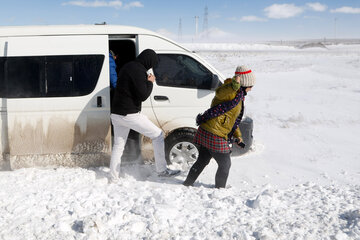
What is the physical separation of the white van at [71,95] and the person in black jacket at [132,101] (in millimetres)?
494

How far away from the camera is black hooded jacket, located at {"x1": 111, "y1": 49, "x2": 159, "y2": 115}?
445 cm

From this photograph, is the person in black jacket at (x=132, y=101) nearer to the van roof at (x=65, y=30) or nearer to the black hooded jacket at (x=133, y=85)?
the black hooded jacket at (x=133, y=85)

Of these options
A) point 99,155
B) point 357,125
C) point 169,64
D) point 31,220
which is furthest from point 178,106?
point 357,125

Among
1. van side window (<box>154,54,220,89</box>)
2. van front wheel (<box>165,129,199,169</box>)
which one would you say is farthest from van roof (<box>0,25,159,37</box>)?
van front wheel (<box>165,129,199,169</box>)

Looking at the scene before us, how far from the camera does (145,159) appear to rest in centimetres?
553

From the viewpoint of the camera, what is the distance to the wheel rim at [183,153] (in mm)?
5438

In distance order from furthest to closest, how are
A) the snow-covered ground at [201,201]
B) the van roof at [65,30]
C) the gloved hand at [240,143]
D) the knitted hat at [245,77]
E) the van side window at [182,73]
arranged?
the van side window at [182,73], the van roof at [65,30], the gloved hand at [240,143], the knitted hat at [245,77], the snow-covered ground at [201,201]

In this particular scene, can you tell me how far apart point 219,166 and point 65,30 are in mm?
2996

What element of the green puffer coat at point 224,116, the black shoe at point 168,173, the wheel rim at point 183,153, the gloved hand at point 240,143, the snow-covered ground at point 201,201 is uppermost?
the green puffer coat at point 224,116

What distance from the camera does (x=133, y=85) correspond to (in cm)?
449

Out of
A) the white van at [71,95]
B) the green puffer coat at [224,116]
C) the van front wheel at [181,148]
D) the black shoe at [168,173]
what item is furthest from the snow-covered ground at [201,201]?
the green puffer coat at [224,116]

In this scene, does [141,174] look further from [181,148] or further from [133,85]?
[133,85]

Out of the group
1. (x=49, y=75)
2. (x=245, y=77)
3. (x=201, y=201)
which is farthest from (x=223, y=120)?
(x=49, y=75)

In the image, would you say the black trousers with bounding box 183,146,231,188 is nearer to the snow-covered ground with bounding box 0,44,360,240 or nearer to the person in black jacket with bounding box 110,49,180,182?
the snow-covered ground with bounding box 0,44,360,240
